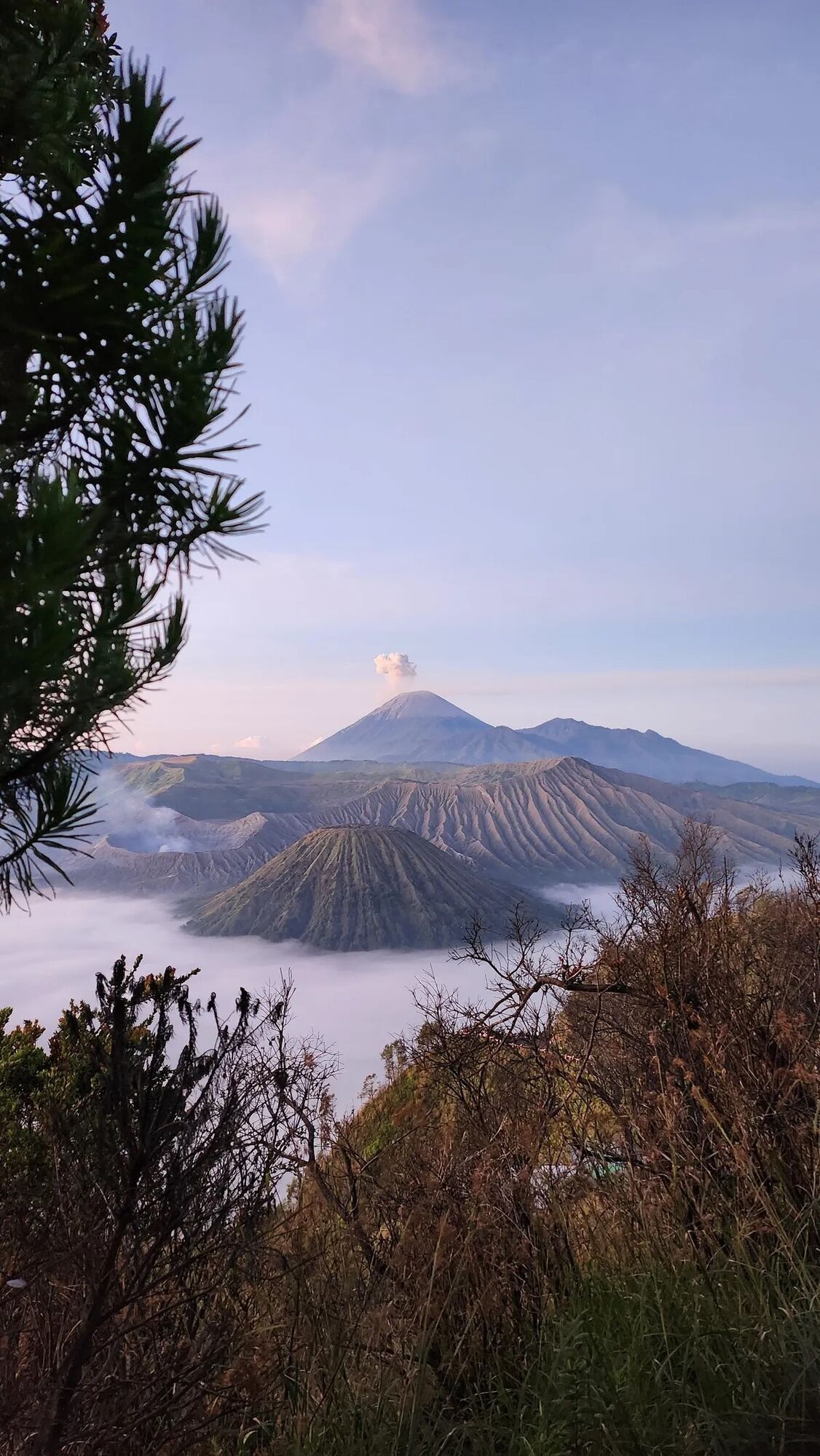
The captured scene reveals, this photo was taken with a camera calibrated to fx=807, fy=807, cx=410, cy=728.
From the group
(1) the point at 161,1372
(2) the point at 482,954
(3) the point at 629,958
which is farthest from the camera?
(2) the point at 482,954

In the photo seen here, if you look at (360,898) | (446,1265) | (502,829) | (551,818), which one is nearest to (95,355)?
(446,1265)

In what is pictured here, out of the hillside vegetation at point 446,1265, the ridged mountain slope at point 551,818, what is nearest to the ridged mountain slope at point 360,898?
the ridged mountain slope at point 551,818

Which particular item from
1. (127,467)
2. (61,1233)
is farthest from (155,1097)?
(127,467)

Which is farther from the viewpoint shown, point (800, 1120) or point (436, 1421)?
point (800, 1120)

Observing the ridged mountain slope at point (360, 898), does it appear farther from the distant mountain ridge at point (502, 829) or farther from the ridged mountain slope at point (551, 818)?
the ridged mountain slope at point (551, 818)

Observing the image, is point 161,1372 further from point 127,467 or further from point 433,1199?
point 127,467

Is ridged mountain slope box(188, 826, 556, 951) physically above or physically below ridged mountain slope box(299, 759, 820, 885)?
below

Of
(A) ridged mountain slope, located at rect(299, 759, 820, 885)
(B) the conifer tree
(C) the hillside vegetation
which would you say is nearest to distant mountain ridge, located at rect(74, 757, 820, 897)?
(A) ridged mountain slope, located at rect(299, 759, 820, 885)

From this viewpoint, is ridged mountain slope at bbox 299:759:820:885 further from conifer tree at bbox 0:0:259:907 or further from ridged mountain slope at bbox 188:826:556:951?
conifer tree at bbox 0:0:259:907
